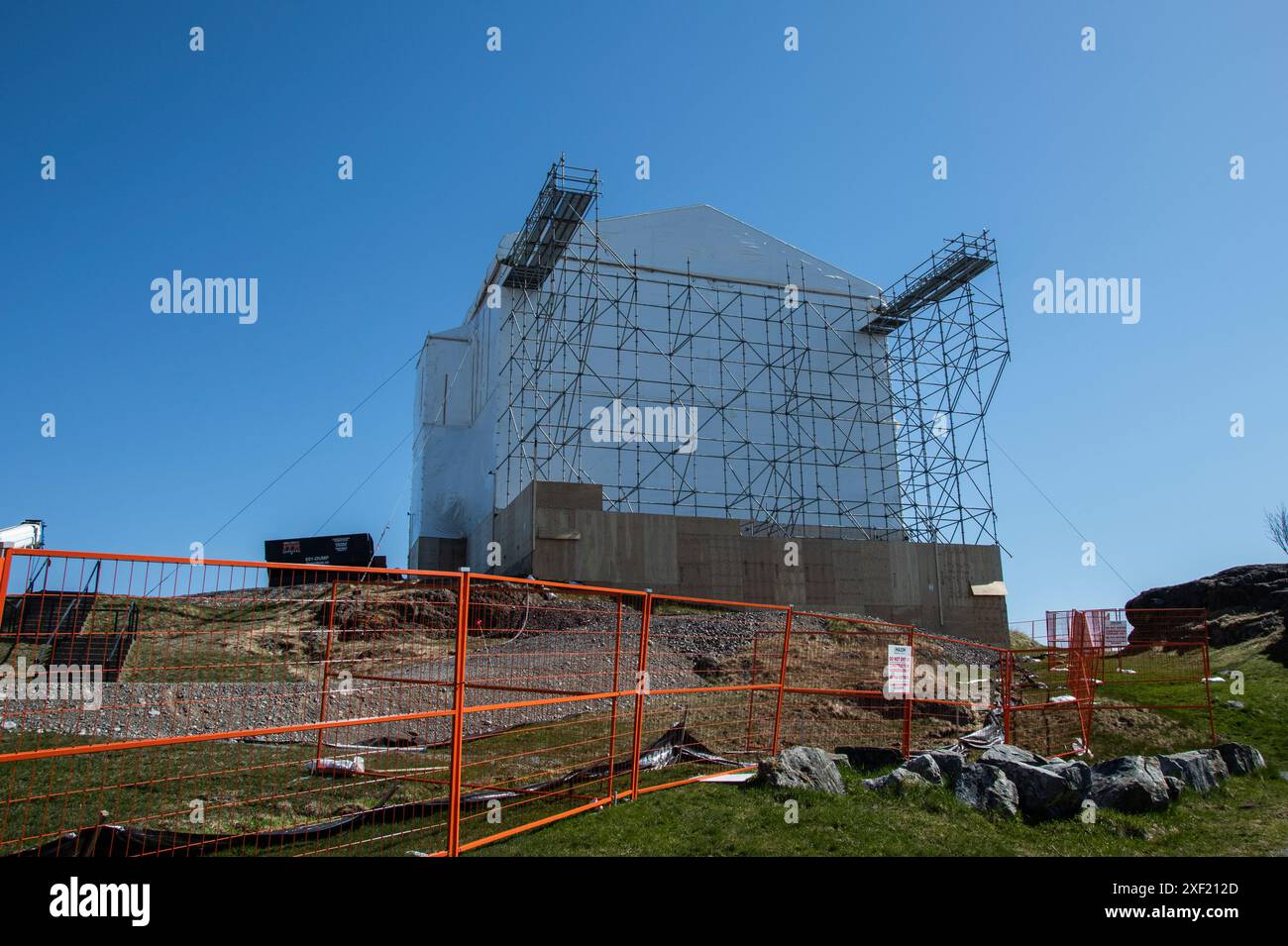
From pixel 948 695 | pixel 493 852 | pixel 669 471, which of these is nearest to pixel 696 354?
pixel 669 471

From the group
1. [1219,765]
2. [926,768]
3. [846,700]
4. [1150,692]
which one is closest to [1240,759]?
[1219,765]

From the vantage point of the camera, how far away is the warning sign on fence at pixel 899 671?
30.0 feet

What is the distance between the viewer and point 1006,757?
7.53m

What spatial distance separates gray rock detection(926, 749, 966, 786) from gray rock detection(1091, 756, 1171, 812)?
110 centimetres

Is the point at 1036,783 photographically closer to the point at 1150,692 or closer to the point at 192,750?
the point at 192,750

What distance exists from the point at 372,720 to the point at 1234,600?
30055mm

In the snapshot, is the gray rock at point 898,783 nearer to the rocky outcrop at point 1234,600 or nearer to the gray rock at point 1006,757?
the gray rock at point 1006,757

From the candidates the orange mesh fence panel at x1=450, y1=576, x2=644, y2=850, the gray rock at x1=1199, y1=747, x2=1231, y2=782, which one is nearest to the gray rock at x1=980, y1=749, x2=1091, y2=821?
the gray rock at x1=1199, y1=747, x2=1231, y2=782

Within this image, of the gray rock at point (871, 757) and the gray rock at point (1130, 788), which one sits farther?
the gray rock at point (871, 757)

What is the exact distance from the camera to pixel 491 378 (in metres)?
31.0
